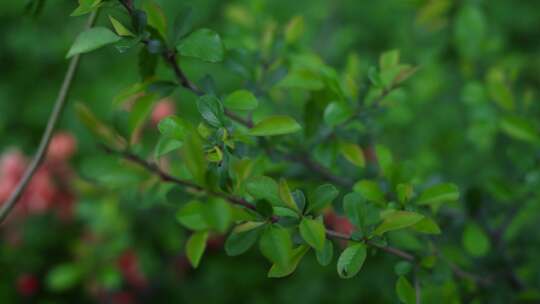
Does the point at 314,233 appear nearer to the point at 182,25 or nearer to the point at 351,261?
the point at 351,261

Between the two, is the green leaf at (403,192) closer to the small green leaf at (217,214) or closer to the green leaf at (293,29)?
the small green leaf at (217,214)

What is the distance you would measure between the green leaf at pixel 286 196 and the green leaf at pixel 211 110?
105 mm

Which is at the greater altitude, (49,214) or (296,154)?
(296,154)

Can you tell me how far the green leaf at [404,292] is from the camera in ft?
2.49

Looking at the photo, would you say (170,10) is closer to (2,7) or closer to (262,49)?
(2,7)

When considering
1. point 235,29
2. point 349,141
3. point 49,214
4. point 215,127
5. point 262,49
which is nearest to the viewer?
point 215,127

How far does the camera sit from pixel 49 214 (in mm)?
1746

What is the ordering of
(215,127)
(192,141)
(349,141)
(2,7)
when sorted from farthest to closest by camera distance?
1. (2,7)
2. (349,141)
3. (215,127)
4. (192,141)

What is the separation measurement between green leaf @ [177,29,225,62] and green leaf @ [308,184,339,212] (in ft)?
0.63

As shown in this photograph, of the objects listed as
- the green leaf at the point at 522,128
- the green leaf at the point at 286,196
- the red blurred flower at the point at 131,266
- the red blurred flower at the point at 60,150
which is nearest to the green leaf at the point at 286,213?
the green leaf at the point at 286,196

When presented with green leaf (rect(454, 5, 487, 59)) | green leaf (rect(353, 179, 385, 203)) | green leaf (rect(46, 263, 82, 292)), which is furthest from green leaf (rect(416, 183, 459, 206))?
green leaf (rect(46, 263, 82, 292))

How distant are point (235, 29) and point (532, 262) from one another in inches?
30.1

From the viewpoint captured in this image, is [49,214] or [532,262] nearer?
[532,262]

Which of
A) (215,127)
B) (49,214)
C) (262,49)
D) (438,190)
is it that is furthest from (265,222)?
(49,214)
